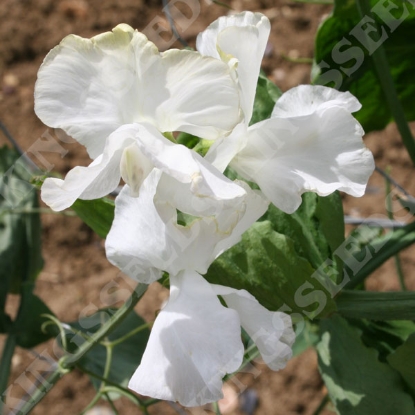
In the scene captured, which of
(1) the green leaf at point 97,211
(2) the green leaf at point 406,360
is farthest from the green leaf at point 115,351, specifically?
(2) the green leaf at point 406,360

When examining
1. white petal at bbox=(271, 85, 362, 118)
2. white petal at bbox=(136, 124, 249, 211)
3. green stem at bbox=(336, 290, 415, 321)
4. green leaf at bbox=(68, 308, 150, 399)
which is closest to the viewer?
white petal at bbox=(136, 124, 249, 211)

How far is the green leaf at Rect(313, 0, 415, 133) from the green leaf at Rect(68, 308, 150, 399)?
52cm

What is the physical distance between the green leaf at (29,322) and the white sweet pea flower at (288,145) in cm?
66

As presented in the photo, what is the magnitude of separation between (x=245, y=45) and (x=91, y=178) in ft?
0.62

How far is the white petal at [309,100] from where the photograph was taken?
615 millimetres

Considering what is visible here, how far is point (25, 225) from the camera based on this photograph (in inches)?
48.7

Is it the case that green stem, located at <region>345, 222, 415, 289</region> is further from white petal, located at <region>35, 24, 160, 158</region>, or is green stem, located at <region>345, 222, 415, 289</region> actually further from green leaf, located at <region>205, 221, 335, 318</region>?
white petal, located at <region>35, 24, 160, 158</region>

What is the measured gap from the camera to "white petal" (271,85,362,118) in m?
0.62

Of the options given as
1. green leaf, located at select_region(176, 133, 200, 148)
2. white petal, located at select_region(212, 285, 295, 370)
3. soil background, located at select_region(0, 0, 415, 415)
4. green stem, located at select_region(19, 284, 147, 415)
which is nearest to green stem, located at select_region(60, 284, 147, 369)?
green stem, located at select_region(19, 284, 147, 415)

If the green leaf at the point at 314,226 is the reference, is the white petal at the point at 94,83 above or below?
above

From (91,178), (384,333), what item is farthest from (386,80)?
(91,178)

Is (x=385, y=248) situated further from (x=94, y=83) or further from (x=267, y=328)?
(x=94, y=83)

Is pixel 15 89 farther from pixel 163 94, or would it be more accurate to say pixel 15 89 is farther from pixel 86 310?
pixel 163 94

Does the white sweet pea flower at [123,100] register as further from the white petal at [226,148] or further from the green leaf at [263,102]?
the green leaf at [263,102]
